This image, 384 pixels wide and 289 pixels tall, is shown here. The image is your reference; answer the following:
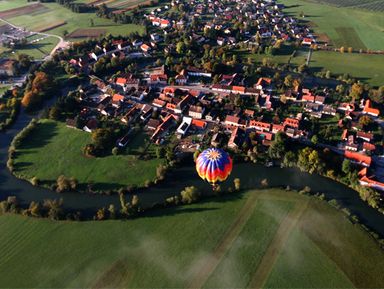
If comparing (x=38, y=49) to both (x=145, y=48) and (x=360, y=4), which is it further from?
(x=360, y=4)

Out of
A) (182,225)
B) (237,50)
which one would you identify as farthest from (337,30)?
(182,225)

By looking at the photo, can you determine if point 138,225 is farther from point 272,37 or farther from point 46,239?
point 272,37

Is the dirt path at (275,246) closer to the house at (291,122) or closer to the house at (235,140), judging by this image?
the house at (235,140)

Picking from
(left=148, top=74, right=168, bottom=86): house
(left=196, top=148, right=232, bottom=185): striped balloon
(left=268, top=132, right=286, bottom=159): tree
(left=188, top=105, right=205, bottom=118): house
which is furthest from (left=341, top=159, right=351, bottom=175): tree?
(left=148, top=74, right=168, bottom=86): house

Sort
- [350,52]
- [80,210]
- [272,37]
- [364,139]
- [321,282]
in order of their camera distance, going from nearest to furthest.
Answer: [321,282] → [80,210] → [364,139] → [350,52] → [272,37]

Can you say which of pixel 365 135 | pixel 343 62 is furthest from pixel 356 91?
pixel 343 62
